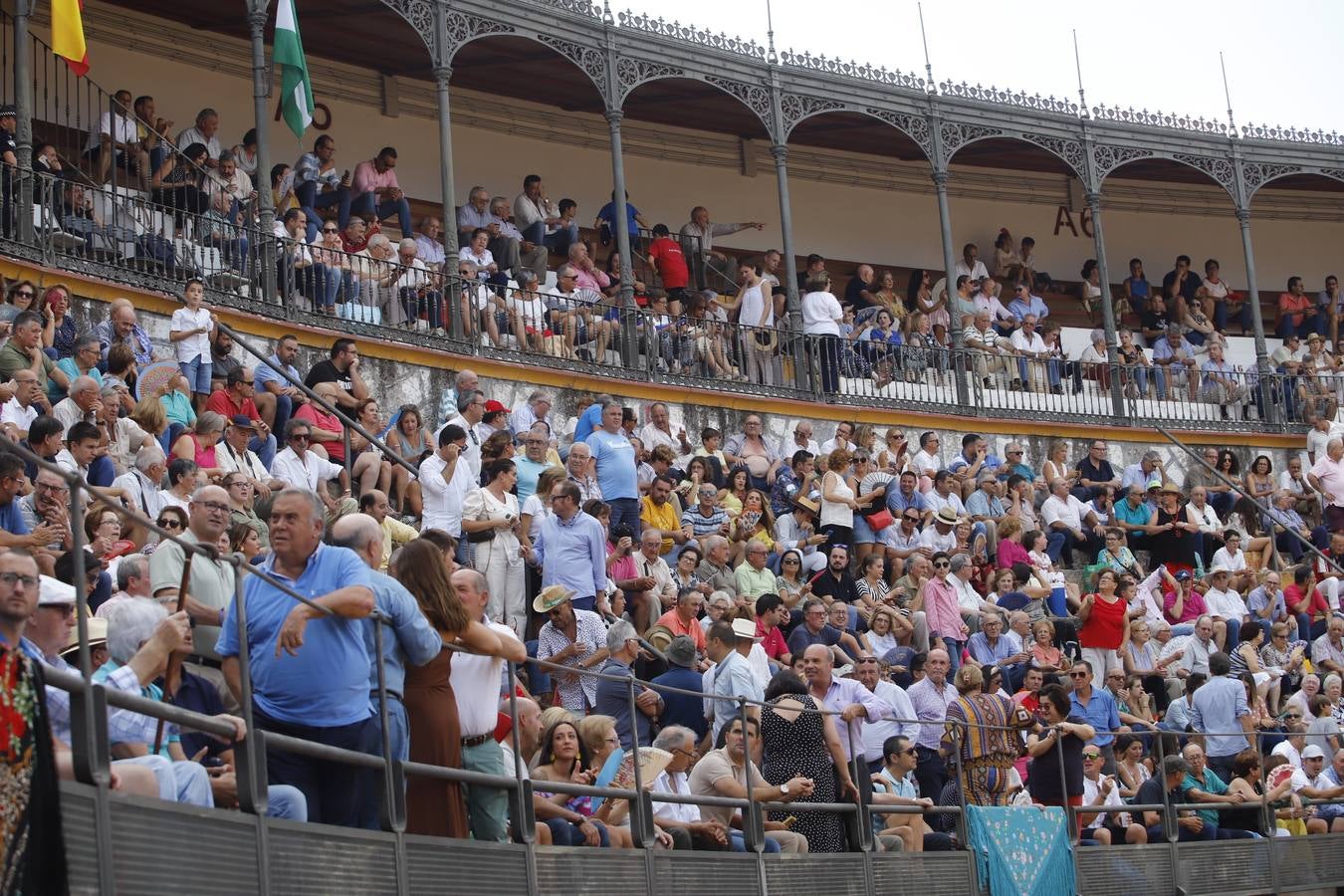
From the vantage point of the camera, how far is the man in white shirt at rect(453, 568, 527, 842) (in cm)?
797

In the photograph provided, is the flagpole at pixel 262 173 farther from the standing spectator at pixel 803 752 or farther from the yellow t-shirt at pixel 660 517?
the standing spectator at pixel 803 752

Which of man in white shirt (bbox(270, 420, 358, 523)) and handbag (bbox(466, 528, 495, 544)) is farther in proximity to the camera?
handbag (bbox(466, 528, 495, 544))

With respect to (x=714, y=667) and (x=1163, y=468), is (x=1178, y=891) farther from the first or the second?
(x=1163, y=468)

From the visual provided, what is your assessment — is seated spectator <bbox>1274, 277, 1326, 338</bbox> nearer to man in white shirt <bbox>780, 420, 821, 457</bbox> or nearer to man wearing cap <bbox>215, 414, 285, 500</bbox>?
man in white shirt <bbox>780, 420, 821, 457</bbox>

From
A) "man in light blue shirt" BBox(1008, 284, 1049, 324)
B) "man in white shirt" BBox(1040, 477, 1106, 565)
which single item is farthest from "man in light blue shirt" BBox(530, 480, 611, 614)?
"man in light blue shirt" BBox(1008, 284, 1049, 324)

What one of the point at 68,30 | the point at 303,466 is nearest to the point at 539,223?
the point at 68,30

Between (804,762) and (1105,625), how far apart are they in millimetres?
7567

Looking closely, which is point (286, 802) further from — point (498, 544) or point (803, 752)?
point (498, 544)

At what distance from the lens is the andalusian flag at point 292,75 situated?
58.7 feet

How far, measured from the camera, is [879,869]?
11117 millimetres

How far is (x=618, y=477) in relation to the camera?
16062mm

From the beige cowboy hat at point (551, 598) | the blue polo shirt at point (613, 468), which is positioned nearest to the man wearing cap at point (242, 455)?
the beige cowboy hat at point (551, 598)

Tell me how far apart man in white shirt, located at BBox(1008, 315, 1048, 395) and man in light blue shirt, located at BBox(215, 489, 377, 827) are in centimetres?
1860

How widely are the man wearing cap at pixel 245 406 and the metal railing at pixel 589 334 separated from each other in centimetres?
269
